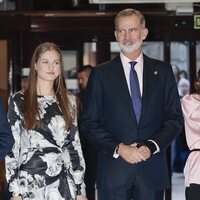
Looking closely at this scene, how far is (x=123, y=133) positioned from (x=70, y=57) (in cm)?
401

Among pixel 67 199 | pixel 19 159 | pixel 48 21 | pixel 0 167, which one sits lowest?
pixel 0 167

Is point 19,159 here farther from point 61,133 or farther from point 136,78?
point 136,78

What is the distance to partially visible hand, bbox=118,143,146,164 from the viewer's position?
3.50 m

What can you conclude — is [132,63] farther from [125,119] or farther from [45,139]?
[45,139]

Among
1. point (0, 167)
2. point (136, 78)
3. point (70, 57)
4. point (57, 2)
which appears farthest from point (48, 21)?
point (136, 78)

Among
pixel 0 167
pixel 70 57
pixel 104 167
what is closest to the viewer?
pixel 104 167

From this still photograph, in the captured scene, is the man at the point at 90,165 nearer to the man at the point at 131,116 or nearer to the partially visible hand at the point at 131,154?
the man at the point at 131,116

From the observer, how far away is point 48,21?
6965 millimetres

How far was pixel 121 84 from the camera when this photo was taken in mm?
3719

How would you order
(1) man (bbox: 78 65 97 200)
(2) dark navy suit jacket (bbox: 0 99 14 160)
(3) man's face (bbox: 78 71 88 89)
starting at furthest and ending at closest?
(3) man's face (bbox: 78 71 88 89), (1) man (bbox: 78 65 97 200), (2) dark navy suit jacket (bbox: 0 99 14 160)

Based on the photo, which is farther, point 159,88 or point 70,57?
point 70,57

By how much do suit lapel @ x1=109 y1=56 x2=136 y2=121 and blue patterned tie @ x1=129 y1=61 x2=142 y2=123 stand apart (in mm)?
32

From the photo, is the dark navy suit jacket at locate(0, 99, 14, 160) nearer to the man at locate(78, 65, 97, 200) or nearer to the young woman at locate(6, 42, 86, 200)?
the young woman at locate(6, 42, 86, 200)

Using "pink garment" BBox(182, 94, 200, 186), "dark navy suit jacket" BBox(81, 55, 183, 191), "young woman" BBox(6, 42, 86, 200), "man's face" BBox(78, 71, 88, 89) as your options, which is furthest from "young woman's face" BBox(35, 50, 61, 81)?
"man's face" BBox(78, 71, 88, 89)
